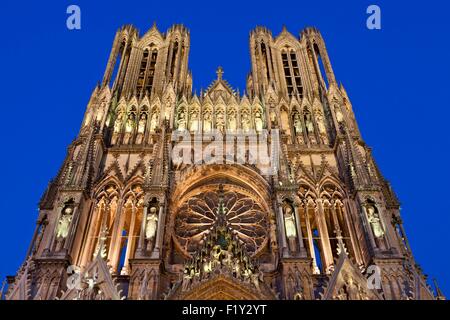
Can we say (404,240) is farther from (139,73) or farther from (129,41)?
(129,41)

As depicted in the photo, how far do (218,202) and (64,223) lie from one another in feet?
23.5

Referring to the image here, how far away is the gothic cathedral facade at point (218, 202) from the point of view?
17.7 metres

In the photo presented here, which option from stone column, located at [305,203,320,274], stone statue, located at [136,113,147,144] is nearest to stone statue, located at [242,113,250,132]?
stone statue, located at [136,113,147,144]

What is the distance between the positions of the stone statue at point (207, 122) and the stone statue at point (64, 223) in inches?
341

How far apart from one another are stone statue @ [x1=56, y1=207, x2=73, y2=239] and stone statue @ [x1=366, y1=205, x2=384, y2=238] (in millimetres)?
12782

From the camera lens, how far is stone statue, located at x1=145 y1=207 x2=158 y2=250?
19005mm

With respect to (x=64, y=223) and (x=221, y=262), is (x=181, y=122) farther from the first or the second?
Answer: (x=221, y=262)

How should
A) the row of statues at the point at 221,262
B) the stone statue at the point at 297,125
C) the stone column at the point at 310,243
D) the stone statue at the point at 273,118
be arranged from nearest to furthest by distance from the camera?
the row of statues at the point at 221,262
the stone column at the point at 310,243
the stone statue at the point at 273,118
the stone statue at the point at 297,125

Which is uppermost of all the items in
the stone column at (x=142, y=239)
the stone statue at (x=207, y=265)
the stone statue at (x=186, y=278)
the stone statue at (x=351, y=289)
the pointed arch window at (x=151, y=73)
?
the pointed arch window at (x=151, y=73)

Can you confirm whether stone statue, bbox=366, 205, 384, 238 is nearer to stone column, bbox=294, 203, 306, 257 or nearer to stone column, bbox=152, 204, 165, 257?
Answer: stone column, bbox=294, 203, 306, 257

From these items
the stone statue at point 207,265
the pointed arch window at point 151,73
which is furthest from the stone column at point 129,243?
the pointed arch window at point 151,73

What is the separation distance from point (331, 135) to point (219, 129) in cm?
613

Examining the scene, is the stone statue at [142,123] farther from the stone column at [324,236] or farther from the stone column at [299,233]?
the stone column at [324,236]

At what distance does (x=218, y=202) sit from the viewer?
22.7m
